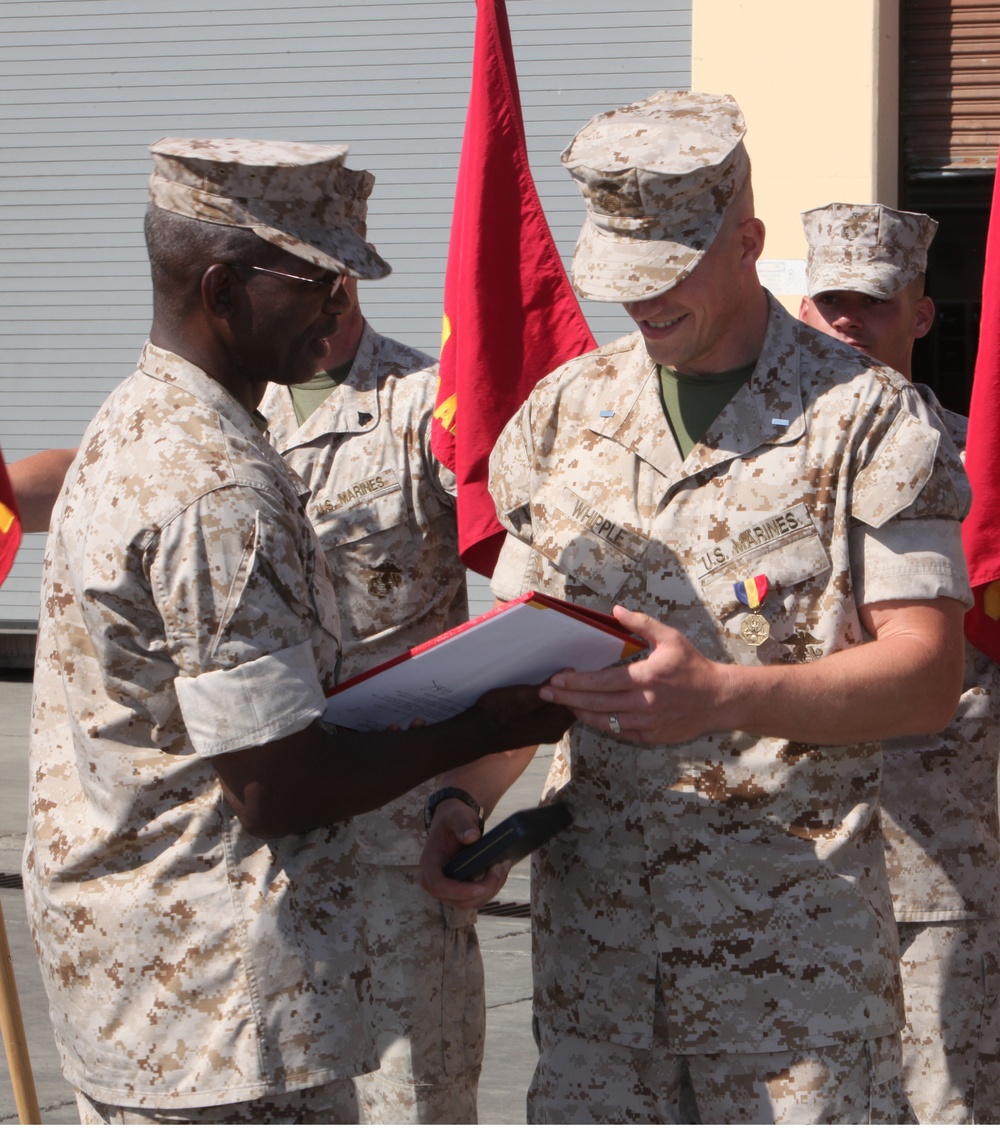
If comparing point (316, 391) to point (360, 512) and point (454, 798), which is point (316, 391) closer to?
point (360, 512)

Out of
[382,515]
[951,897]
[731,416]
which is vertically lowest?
[951,897]

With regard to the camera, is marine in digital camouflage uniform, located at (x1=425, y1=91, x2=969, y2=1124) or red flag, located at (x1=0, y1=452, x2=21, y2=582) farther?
red flag, located at (x1=0, y1=452, x2=21, y2=582)

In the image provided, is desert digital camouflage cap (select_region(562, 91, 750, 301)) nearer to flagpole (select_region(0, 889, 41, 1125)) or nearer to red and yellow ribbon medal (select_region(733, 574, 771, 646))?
red and yellow ribbon medal (select_region(733, 574, 771, 646))

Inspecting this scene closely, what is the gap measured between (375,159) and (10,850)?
5.44 meters

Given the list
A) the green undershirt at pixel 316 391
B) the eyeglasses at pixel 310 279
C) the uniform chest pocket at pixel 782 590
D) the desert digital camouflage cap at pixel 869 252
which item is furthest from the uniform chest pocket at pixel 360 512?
the eyeglasses at pixel 310 279

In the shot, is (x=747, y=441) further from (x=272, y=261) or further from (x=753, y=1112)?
(x=753, y=1112)

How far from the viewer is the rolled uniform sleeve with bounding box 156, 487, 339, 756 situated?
6.61 ft

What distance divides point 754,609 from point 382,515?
5.04 ft

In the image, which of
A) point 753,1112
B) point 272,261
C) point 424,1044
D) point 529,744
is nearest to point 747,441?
point 529,744

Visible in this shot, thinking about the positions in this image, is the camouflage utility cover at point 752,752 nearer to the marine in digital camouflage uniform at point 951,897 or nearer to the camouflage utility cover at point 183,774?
the camouflage utility cover at point 183,774

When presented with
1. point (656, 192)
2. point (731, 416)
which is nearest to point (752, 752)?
point (731, 416)

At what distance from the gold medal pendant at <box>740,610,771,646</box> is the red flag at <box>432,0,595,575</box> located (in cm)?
176

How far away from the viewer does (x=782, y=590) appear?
2463 mm

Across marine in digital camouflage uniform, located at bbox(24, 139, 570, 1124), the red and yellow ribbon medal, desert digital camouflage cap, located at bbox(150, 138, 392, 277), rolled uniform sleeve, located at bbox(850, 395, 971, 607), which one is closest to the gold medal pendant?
the red and yellow ribbon medal
